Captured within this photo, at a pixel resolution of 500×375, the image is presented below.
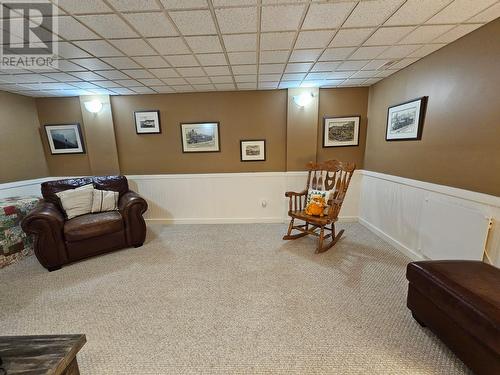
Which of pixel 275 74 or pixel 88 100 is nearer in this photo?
pixel 275 74

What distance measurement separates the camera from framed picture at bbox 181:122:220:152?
3.62 m

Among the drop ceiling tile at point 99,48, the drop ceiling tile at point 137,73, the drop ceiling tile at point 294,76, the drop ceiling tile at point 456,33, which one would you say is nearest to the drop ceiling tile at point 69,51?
the drop ceiling tile at point 99,48

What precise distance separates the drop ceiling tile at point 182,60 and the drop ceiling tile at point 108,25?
470mm

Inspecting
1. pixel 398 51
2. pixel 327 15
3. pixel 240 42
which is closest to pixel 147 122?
pixel 240 42

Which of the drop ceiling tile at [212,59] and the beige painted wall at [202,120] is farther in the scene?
the beige painted wall at [202,120]

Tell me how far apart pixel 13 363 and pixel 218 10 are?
2.22m

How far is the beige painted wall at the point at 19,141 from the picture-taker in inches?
124

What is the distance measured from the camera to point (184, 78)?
9.21ft

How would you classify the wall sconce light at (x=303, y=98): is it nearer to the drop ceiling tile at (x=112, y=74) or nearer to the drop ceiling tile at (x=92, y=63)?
→ the drop ceiling tile at (x=112, y=74)

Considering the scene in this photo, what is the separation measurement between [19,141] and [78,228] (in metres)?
2.09

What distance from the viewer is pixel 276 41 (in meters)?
1.89

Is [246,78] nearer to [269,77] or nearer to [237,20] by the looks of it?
[269,77]

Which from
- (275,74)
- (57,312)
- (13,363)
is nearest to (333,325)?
(13,363)

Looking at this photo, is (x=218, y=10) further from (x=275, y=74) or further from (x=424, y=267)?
(x=424, y=267)
